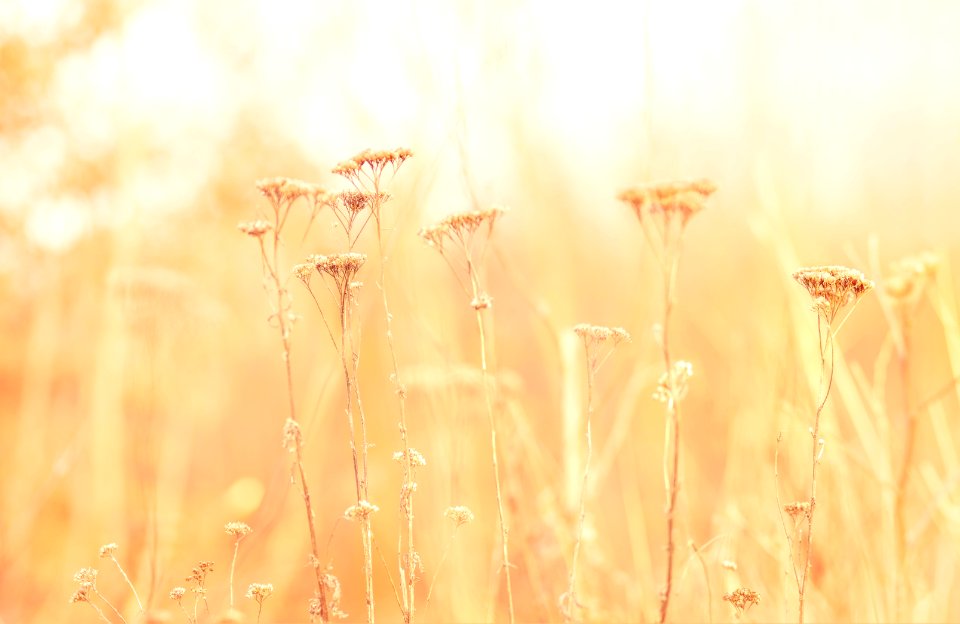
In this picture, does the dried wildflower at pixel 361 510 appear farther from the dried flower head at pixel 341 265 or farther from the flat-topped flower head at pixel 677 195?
the flat-topped flower head at pixel 677 195

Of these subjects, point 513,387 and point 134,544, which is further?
point 134,544

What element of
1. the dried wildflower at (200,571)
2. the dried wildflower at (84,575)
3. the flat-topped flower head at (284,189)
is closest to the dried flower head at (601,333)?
the flat-topped flower head at (284,189)

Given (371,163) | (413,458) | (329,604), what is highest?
(371,163)

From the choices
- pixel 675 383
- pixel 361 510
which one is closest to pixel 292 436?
pixel 361 510

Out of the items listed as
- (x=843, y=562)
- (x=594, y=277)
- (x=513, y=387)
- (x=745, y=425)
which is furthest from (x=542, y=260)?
(x=594, y=277)

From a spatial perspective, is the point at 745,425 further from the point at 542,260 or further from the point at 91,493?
the point at 91,493

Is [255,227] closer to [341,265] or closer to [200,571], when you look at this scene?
[341,265]
